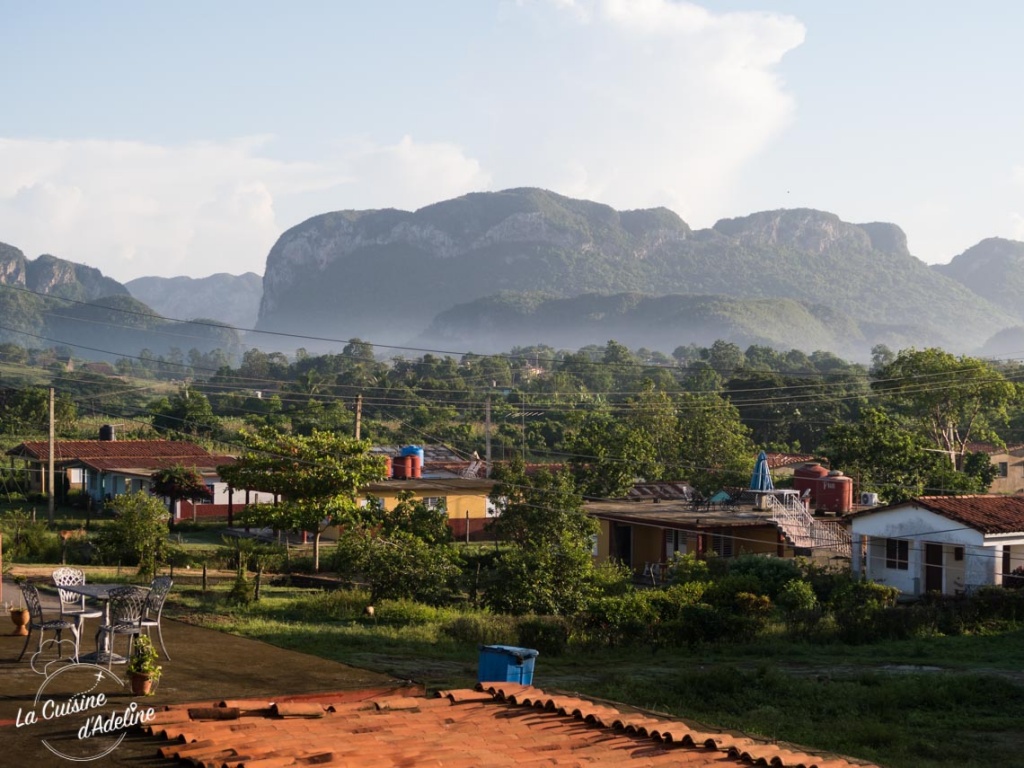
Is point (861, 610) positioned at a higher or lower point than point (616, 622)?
lower

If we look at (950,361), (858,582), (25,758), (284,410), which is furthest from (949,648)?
(284,410)

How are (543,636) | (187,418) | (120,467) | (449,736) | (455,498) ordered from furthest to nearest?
(187,418), (120,467), (455,498), (543,636), (449,736)

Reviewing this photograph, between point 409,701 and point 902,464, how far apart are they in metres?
44.6

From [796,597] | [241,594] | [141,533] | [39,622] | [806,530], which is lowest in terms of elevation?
[796,597]

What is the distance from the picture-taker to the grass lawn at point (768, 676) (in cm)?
1714

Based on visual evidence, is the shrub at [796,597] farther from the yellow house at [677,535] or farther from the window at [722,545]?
the window at [722,545]

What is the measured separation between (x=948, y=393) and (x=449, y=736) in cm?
6877

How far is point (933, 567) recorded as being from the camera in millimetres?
37781

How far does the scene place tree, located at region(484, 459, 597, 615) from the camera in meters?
28.5

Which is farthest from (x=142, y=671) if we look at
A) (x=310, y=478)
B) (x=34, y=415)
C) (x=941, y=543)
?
(x=34, y=415)

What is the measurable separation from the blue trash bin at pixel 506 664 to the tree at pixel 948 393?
61761 millimetres

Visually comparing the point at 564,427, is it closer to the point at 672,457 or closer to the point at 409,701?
the point at 672,457

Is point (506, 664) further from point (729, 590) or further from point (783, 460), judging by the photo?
point (783, 460)

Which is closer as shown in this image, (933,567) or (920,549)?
(933,567)
